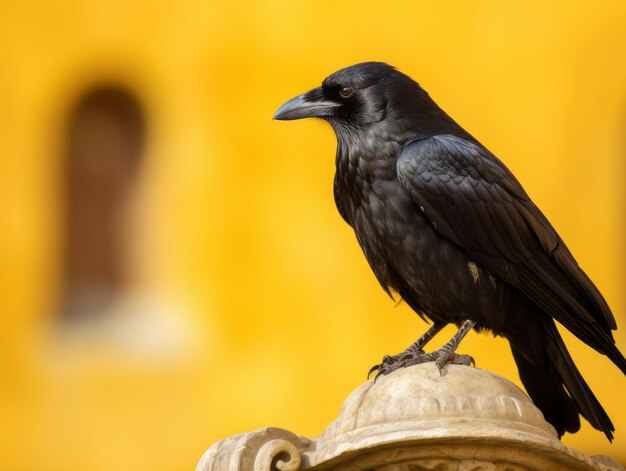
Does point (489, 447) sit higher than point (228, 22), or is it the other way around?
point (228, 22)

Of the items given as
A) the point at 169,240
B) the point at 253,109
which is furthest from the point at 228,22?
the point at 169,240

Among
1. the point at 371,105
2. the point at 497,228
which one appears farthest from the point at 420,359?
the point at 371,105

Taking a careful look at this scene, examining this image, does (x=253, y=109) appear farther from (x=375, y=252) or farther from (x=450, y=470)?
(x=450, y=470)

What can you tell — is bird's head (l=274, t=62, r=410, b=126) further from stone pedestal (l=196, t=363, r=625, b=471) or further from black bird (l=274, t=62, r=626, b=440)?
stone pedestal (l=196, t=363, r=625, b=471)

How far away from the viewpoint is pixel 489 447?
512 cm

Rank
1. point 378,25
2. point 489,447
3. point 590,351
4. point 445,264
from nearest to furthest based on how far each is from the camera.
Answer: point 489,447, point 445,264, point 590,351, point 378,25

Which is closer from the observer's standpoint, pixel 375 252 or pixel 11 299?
pixel 375 252

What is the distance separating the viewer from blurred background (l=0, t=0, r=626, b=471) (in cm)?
1112

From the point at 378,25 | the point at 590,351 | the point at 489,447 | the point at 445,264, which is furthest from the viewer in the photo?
the point at 378,25

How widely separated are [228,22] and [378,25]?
3.57 feet

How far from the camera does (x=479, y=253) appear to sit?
20.2 feet

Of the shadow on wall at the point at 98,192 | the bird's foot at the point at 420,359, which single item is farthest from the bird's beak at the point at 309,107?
the shadow on wall at the point at 98,192

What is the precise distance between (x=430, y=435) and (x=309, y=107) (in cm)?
185

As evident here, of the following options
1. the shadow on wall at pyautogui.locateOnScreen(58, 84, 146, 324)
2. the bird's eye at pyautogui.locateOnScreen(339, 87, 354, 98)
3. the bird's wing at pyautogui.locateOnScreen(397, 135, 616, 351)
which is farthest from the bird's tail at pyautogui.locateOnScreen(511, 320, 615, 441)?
the shadow on wall at pyautogui.locateOnScreen(58, 84, 146, 324)
